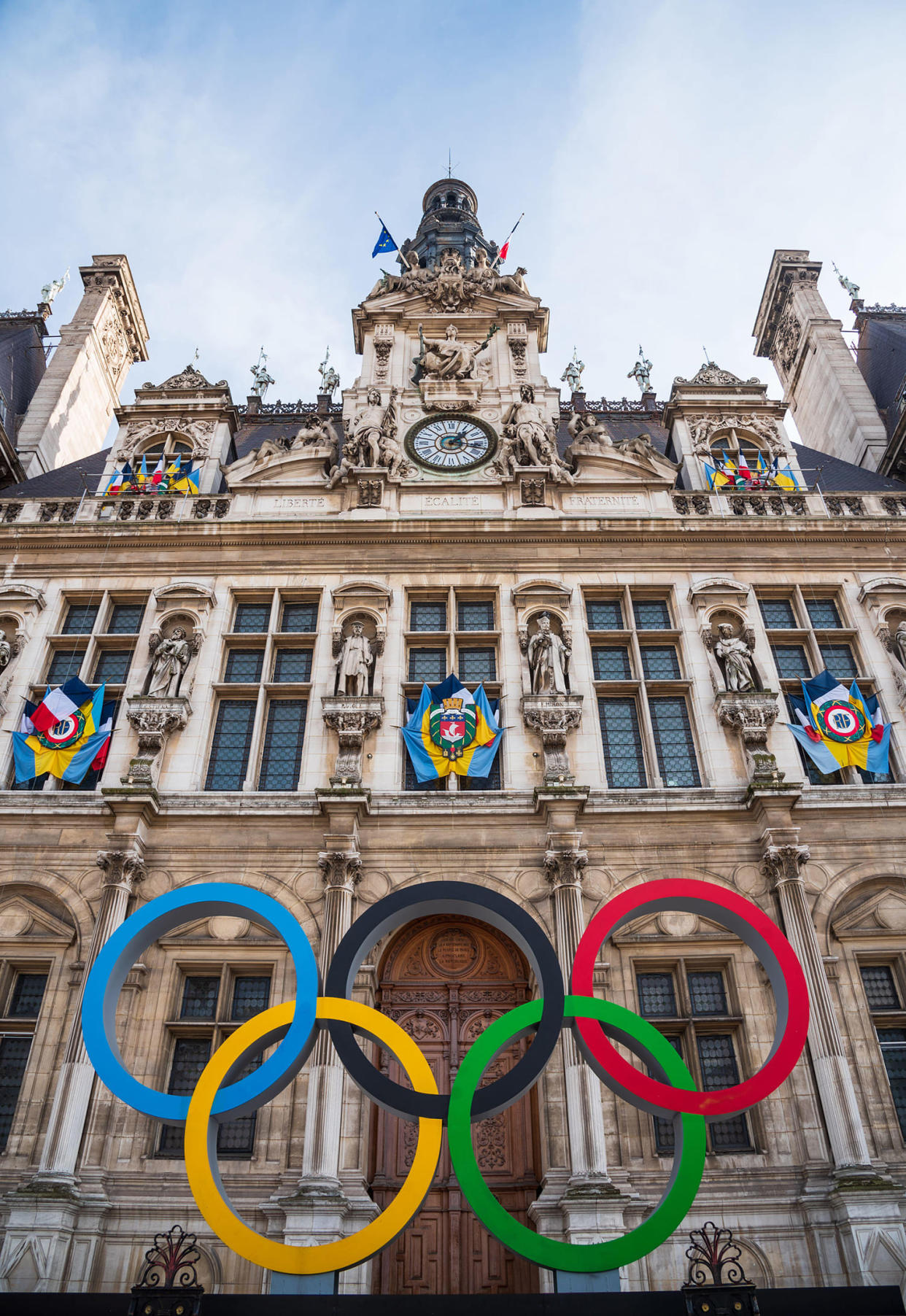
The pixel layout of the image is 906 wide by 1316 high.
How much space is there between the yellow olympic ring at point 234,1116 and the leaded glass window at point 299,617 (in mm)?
9794

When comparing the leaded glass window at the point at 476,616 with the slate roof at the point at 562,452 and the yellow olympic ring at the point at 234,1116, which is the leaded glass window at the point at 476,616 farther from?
the yellow olympic ring at the point at 234,1116

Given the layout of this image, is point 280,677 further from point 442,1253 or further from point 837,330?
point 837,330

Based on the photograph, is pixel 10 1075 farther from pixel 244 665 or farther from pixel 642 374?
pixel 642 374

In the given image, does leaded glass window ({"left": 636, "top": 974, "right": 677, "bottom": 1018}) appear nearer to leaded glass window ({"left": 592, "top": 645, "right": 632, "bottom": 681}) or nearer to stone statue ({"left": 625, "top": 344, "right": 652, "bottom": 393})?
leaded glass window ({"left": 592, "top": 645, "right": 632, "bottom": 681})

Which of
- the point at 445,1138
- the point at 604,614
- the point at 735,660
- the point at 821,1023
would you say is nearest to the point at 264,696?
the point at 604,614

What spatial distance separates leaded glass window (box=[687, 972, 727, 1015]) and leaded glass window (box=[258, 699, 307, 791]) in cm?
784

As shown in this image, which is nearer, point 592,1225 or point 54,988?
point 592,1225

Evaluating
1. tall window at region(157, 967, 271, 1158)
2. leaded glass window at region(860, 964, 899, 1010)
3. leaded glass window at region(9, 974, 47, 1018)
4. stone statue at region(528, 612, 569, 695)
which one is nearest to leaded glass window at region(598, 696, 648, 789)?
stone statue at region(528, 612, 569, 695)

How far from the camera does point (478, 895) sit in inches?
485

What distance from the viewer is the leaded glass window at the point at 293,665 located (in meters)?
19.2

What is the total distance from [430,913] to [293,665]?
7.83m

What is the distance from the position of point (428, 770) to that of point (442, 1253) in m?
7.46

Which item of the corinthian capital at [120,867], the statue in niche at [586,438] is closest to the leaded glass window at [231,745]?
the corinthian capital at [120,867]

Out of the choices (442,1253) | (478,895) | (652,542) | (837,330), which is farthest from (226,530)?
(837,330)
